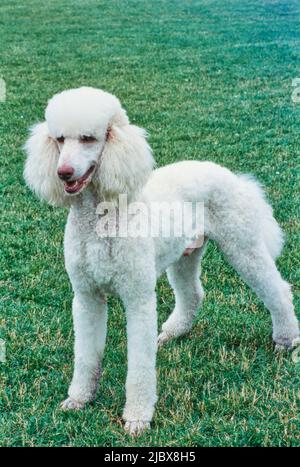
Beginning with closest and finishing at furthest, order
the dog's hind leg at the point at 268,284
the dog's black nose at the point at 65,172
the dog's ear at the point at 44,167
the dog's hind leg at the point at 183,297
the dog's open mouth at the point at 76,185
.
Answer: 1. the dog's black nose at the point at 65,172
2. the dog's open mouth at the point at 76,185
3. the dog's ear at the point at 44,167
4. the dog's hind leg at the point at 268,284
5. the dog's hind leg at the point at 183,297

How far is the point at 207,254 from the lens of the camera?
6035 millimetres

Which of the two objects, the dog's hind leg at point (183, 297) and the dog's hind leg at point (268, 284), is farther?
the dog's hind leg at point (183, 297)

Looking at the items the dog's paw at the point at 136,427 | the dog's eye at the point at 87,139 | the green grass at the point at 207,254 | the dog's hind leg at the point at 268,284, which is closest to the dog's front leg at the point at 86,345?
the green grass at the point at 207,254

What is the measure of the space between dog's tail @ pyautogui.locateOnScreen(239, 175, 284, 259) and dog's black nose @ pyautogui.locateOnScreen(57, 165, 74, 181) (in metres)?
1.58

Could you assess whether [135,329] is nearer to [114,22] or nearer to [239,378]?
[239,378]

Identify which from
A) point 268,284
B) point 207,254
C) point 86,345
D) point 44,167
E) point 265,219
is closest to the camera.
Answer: point 44,167

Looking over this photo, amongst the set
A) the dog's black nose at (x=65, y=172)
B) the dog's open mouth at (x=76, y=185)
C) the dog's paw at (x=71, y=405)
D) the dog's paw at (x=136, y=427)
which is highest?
the dog's black nose at (x=65, y=172)

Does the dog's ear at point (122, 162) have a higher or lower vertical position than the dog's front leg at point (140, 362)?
higher

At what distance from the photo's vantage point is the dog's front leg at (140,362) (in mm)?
3623

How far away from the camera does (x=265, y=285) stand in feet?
14.6

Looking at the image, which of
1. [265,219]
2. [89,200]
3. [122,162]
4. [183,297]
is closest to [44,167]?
[89,200]

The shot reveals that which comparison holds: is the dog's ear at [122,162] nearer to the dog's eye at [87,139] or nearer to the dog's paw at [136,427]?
the dog's eye at [87,139]

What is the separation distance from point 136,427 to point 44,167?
4.64 feet

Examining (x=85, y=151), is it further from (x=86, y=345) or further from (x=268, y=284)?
(x=268, y=284)
